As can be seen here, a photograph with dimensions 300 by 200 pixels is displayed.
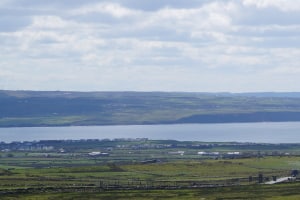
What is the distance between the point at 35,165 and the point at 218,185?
6641cm

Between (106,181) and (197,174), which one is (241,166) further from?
(106,181)

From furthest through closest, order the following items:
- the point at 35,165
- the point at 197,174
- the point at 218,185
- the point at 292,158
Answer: the point at 35,165 → the point at 292,158 → the point at 197,174 → the point at 218,185

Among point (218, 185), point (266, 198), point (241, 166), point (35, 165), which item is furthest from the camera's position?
point (35, 165)

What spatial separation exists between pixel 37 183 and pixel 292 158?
196 feet

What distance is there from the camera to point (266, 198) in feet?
295

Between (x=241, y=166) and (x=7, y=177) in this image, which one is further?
(x=241, y=166)

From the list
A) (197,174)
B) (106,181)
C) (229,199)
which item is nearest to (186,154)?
(197,174)

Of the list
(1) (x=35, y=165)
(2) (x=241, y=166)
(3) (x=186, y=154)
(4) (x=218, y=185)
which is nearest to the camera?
(4) (x=218, y=185)

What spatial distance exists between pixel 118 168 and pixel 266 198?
5695 centimetres

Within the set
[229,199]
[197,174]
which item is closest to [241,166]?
[197,174]

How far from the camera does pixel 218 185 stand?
110062mm

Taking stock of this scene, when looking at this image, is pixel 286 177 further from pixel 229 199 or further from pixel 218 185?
pixel 229 199

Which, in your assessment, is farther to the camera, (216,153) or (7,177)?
(216,153)

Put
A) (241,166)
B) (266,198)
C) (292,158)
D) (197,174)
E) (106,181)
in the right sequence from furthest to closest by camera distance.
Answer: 1. (292,158)
2. (241,166)
3. (197,174)
4. (106,181)
5. (266,198)
